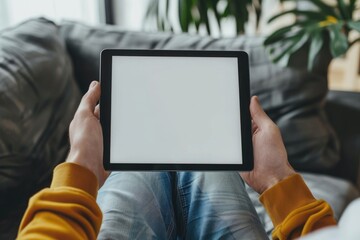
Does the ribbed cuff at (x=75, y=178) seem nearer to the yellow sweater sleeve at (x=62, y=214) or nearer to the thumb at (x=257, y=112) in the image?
the yellow sweater sleeve at (x=62, y=214)

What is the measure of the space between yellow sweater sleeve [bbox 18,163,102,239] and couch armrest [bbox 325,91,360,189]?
0.88 m

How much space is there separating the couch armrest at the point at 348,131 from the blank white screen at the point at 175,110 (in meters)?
0.63

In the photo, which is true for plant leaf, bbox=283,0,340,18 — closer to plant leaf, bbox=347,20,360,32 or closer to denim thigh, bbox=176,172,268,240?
plant leaf, bbox=347,20,360,32

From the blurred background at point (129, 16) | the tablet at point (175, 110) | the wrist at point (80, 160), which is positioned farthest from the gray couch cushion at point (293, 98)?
the wrist at point (80, 160)

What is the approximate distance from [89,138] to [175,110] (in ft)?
0.52

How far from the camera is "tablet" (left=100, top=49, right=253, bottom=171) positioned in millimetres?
745

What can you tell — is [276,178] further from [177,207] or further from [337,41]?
[337,41]

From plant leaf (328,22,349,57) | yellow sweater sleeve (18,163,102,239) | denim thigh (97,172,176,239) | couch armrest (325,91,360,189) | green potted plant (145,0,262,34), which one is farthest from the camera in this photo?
green potted plant (145,0,262,34)

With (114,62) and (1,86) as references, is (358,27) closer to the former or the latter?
(114,62)

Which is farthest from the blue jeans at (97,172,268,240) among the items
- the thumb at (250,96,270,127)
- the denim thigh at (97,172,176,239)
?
the thumb at (250,96,270,127)

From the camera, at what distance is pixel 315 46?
120 cm

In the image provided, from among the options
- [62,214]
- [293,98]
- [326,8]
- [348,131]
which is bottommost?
[348,131]

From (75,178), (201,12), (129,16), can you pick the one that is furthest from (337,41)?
(129,16)

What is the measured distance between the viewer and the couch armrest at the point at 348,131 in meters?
1.25
